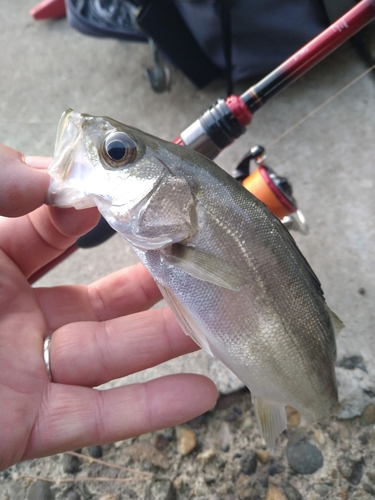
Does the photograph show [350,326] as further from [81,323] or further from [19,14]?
[19,14]

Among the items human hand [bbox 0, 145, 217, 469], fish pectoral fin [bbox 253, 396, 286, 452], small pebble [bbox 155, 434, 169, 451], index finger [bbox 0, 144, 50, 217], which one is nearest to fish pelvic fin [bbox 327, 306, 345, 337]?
fish pectoral fin [bbox 253, 396, 286, 452]

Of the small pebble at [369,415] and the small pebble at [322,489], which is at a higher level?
the small pebble at [322,489]

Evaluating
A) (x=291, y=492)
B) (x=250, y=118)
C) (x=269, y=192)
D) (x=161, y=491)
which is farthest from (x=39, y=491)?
(x=250, y=118)

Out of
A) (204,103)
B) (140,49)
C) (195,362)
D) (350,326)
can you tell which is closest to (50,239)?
(195,362)

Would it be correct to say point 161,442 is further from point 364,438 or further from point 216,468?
point 364,438

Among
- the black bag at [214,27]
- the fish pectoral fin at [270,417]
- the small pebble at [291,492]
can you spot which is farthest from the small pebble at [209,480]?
the black bag at [214,27]

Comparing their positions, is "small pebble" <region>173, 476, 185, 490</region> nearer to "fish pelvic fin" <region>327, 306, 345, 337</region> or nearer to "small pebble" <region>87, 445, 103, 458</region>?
"small pebble" <region>87, 445, 103, 458</region>

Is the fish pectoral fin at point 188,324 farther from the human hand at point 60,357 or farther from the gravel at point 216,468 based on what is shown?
the gravel at point 216,468

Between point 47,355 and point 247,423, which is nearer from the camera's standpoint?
point 47,355
